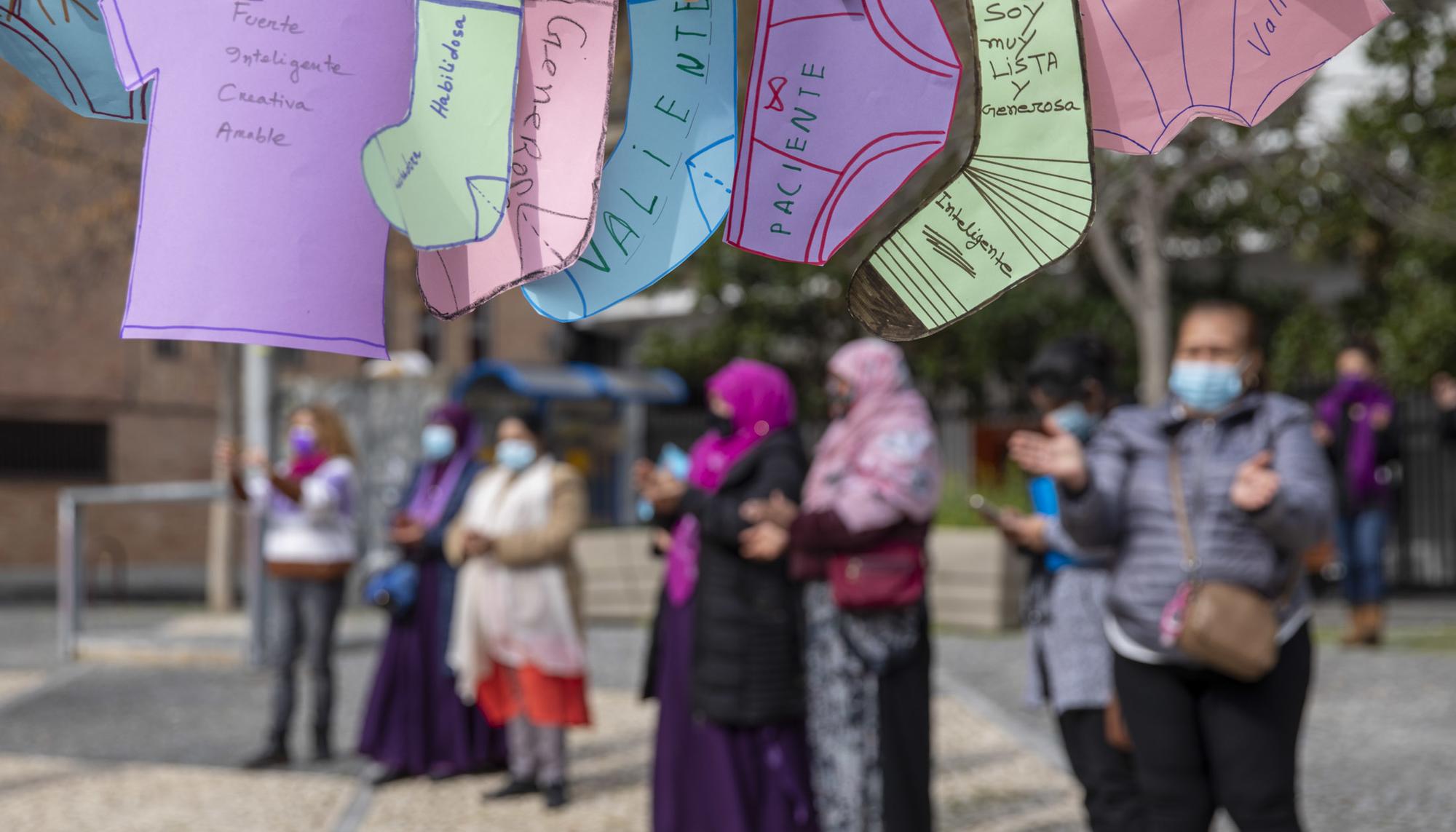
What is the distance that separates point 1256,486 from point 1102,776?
3.99 feet

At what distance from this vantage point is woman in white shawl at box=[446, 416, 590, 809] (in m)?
5.73

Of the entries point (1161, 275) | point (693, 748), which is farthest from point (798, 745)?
point (1161, 275)

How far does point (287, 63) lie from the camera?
3.93 feet

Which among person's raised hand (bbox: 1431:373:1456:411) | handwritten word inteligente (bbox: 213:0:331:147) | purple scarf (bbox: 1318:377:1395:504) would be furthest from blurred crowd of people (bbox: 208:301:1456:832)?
person's raised hand (bbox: 1431:373:1456:411)

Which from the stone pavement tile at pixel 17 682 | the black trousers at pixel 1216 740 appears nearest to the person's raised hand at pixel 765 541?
the black trousers at pixel 1216 740

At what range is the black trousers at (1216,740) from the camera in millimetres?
2887

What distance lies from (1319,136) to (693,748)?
9.02 meters

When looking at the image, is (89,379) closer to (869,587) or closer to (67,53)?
(869,587)

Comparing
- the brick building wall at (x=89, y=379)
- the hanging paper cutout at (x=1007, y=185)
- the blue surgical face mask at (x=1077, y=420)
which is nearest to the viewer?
the hanging paper cutout at (x=1007, y=185)

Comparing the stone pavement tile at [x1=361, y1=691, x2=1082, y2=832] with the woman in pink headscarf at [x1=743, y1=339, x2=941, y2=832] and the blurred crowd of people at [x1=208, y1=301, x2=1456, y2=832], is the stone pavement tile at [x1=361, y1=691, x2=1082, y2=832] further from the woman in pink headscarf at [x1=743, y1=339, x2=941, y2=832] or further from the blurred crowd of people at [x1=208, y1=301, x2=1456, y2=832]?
the woman in pink headscarf at [x1=743, y1=339, x2=941, y2=832]

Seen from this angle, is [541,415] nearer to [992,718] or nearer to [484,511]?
[484,511]

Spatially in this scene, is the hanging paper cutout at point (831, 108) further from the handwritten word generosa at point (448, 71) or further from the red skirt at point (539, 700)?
the red skirt at point (539, 700)

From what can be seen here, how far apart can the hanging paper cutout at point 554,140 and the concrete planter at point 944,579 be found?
10526mm

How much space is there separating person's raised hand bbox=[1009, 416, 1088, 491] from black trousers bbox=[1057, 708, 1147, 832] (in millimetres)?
→ 974
